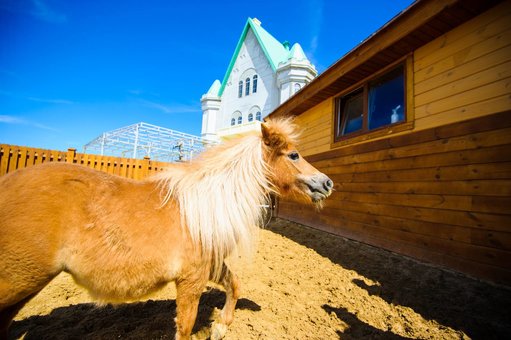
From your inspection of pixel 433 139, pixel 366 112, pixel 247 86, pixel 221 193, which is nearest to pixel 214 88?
pixel 247 86

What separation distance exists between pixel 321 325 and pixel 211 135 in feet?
64.6

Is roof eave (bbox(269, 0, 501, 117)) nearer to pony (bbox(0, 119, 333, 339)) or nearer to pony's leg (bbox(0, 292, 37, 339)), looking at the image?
pony (bbox(0, 119, 333, 339))

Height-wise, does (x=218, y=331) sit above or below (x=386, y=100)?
below

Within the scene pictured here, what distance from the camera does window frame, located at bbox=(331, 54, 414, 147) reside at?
160 inches

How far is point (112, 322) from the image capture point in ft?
7.91

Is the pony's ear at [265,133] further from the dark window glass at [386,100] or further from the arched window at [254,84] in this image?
the arched window at [254,84]

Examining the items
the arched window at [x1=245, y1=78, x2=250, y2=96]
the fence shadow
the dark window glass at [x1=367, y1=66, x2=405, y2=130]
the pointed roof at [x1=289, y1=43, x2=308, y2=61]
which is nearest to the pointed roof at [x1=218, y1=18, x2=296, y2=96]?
the pointed roof at [x1=289, y1=43, x2=308, y2=61]

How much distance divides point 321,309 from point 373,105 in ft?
13.8

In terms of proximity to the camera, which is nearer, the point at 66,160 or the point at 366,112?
the point at 366,112

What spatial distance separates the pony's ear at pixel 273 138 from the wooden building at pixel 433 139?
8.81ft

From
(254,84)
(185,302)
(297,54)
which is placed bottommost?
(185,302)

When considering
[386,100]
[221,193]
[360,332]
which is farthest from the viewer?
[386,100]

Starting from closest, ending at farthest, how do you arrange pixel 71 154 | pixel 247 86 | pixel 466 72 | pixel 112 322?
pixel 112 322
pixel 466 72
pixel 71 154
pixel 247 86

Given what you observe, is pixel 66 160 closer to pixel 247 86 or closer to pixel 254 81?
pixel 254 81
